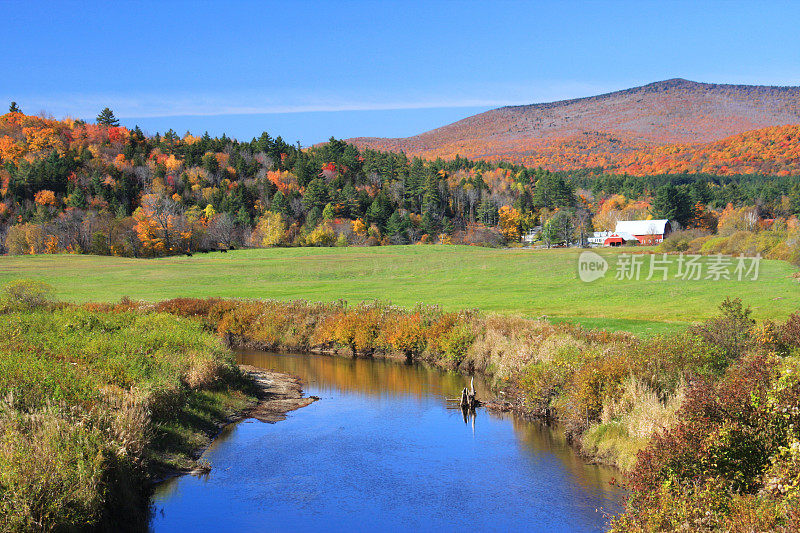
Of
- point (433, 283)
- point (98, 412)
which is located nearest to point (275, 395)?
point (98, 412)

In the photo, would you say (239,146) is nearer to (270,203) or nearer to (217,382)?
(270,203)

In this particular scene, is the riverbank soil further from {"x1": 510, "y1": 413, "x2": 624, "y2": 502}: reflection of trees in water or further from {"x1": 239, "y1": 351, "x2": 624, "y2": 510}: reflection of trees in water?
{"x1": 510, "y1": 413, "x2": 624, "y2": 502}: reflection of trees in water

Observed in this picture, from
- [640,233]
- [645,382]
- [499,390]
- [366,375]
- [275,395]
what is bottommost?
[366,375]

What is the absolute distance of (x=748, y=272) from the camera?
64.2 m

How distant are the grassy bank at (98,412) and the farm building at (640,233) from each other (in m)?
118

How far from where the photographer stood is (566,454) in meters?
21.8

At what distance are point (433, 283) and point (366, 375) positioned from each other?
31080 millimetres

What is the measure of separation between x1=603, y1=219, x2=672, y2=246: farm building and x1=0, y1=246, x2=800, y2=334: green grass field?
44.4 metres

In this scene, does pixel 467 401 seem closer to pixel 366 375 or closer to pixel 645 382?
pixel 645 382

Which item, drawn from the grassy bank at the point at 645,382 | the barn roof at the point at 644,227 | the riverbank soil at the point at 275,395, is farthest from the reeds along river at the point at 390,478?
the barn roof at the point at 644,227

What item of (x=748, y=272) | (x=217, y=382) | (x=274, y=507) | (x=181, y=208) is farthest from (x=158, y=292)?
(x=181, y=208)

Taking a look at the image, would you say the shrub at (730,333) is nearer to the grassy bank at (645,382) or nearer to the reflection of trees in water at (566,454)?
the grassy bank at (645,382)

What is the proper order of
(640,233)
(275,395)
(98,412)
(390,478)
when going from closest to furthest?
(98,412)
(390,478)
(275,395)
(640,233)

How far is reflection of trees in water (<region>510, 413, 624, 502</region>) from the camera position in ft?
61.6
